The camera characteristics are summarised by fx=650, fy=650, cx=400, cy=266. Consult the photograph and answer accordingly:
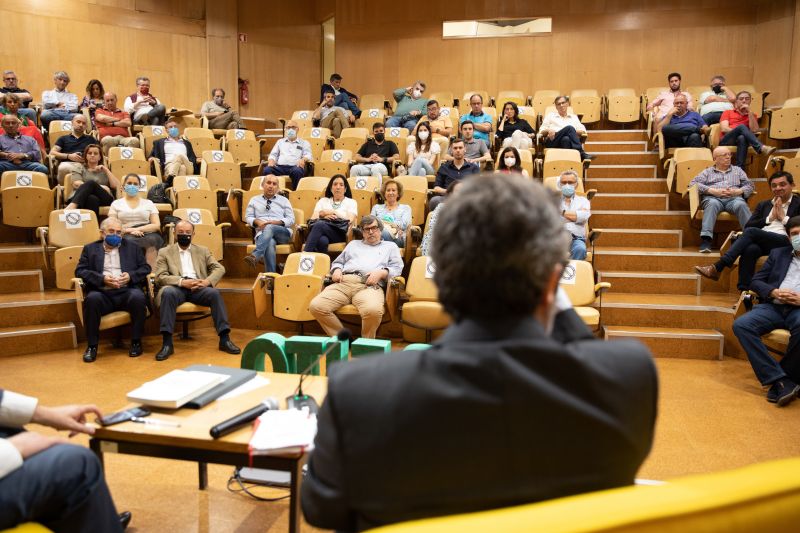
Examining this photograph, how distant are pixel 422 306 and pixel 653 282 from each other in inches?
89.5

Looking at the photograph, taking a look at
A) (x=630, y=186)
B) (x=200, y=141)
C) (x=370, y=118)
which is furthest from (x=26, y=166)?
(x=630, y=186)

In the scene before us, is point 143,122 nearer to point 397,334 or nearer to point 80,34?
point 80,34

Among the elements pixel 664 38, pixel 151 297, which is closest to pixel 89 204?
pixel 151 297

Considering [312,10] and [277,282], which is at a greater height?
[312,10]

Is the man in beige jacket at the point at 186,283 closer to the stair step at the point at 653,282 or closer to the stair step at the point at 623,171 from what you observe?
the stair step at the point at 653,282

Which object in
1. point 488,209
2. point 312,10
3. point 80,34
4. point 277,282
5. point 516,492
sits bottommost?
point 277,282

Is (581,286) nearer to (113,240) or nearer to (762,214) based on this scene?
(762,214)

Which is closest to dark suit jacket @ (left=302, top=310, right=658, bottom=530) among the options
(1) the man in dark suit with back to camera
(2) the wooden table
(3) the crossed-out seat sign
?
(1) the man in dark suit with back to camera

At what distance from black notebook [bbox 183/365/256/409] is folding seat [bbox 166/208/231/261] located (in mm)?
3666

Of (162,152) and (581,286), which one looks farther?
(162,152)

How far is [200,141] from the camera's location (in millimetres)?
8383

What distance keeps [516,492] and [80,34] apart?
468 inches

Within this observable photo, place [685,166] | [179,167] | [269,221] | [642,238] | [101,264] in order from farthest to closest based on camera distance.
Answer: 1. [179,167]
2. [685,166]
3. [642,238]
4. [269,221]
5. [101,264]

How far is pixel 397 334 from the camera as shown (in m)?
5.61
